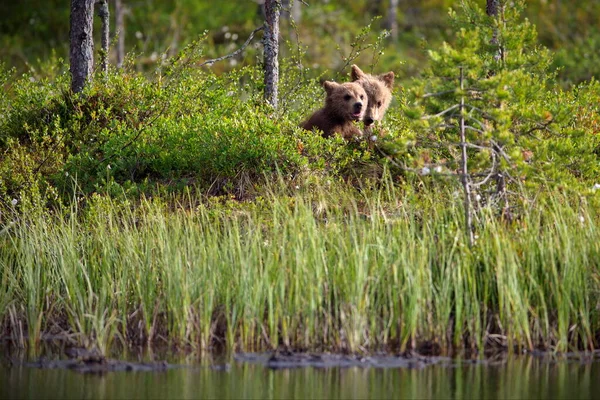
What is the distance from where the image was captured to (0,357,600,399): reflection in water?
6.61 meters

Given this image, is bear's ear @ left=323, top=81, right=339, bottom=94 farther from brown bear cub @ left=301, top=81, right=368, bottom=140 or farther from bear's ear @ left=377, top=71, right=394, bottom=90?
bear's ear @ left=377, top=71, right=394, bottom=90

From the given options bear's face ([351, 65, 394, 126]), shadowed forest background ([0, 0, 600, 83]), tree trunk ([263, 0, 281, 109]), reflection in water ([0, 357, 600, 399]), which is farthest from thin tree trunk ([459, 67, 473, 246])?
shadowed forest background ([0, 0, 600, 83])

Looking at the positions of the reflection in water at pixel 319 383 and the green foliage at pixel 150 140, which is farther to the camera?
the green foliage at pixel 150 140

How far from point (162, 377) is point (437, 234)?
278cm

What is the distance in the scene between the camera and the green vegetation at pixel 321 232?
7.64m

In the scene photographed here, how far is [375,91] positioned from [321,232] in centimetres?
360

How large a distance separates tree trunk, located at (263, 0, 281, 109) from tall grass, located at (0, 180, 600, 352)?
3.28m

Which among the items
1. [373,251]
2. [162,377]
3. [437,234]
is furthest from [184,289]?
[437,234]

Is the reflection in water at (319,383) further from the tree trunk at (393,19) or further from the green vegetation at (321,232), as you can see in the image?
the tree trunk at (393,19)

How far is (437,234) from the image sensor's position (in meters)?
8.53

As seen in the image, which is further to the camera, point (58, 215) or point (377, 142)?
point (377, 142)

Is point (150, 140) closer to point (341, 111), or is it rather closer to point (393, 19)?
point (341, 111)

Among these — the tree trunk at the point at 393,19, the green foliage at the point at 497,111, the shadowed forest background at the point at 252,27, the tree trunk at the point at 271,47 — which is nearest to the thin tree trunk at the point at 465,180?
the green foliage at the point at 497,111

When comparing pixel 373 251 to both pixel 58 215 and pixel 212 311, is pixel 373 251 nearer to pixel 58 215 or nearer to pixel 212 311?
pixel 212 311
